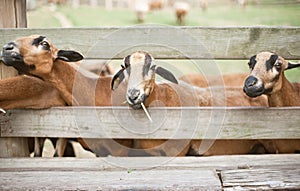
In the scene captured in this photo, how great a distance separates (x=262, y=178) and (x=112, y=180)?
116 cm

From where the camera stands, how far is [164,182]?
3.21 meters

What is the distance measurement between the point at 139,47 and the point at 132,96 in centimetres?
63

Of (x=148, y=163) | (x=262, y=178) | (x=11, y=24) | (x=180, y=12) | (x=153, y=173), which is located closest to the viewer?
(x=262, y=178)

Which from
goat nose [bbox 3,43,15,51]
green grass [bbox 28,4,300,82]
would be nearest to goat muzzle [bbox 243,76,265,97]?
goat nose [bbox 3,43,15,51]

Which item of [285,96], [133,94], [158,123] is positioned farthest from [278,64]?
[133,94]

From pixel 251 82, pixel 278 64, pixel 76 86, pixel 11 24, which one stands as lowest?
pixel 76 86

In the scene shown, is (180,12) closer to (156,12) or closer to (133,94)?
(156,12)

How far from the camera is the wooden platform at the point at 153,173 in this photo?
315 centimetres

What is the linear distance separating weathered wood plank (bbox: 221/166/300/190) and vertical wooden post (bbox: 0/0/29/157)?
195 centimetres

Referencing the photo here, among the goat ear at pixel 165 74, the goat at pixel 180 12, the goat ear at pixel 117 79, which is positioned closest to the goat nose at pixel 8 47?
the goat ear at pixel 117 79

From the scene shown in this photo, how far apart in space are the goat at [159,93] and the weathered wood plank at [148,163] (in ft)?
0.81

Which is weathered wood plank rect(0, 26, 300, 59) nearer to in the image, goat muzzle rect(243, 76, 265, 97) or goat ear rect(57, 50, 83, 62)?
goat ear rect(57, 50, 83, 62)

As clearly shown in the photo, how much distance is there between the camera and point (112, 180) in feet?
10.7

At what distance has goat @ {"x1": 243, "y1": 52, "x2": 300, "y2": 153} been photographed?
3643 millimetres
